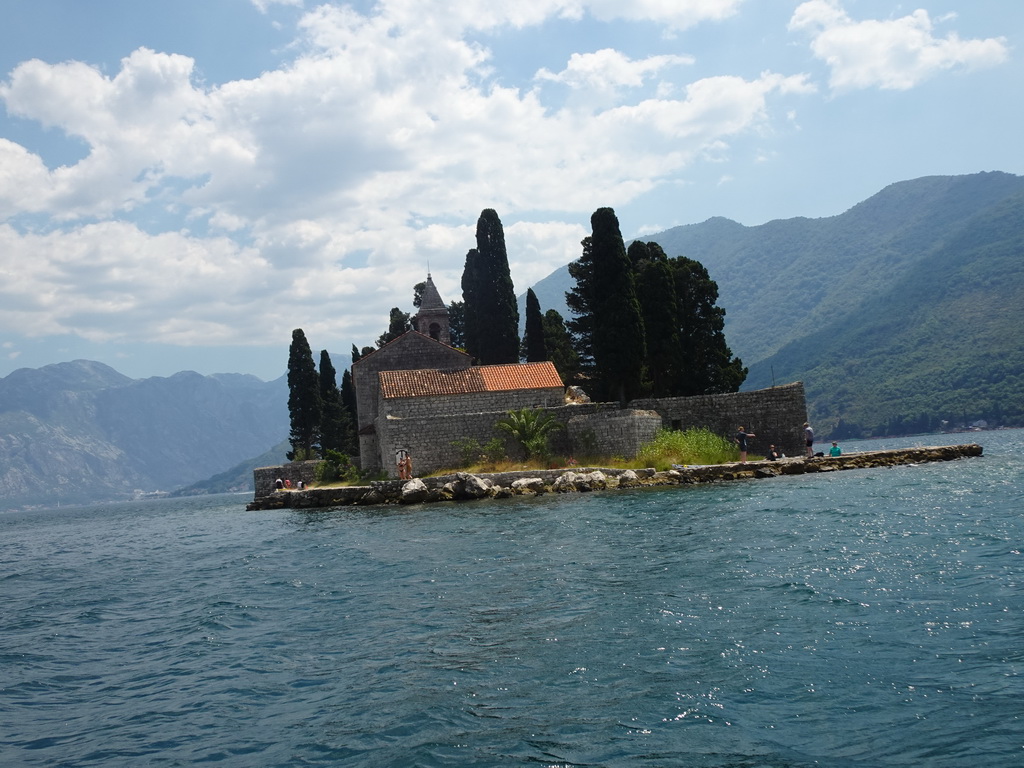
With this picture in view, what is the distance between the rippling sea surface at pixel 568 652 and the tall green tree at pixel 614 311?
54.9 ft

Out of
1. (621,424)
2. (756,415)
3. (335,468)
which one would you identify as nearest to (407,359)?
(335,468)

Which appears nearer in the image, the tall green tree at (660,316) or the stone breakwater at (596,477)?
the stone breakwater at (596,477)

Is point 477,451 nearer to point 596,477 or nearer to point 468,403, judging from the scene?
point 468,403

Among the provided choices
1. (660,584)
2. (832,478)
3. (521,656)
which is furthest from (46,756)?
(832,478)

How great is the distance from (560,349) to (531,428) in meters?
22.7

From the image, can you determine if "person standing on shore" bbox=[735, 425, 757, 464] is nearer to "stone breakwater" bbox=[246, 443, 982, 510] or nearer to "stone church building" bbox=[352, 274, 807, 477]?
"stone church building" bbox=[352, 274, 807, 477]

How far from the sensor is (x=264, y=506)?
A: 139 feet

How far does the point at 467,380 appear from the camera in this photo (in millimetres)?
35625

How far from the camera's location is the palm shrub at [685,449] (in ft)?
97.2

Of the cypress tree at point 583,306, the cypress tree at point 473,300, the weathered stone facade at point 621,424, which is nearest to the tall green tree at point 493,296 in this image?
the cypress tree at point 473,300

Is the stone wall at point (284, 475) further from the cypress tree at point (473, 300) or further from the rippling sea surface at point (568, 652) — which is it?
the rippling sea surface at point (568, 652)

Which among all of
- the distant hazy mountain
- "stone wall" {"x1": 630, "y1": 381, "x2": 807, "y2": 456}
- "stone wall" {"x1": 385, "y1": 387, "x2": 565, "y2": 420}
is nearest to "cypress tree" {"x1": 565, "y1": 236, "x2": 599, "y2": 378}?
"stone wall" {"x1": 385, "y1": 387, "x2": 565, "y2": 420}

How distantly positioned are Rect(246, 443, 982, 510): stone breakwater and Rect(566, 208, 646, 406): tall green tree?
601 cm

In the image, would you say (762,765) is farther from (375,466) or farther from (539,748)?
(375,466)
